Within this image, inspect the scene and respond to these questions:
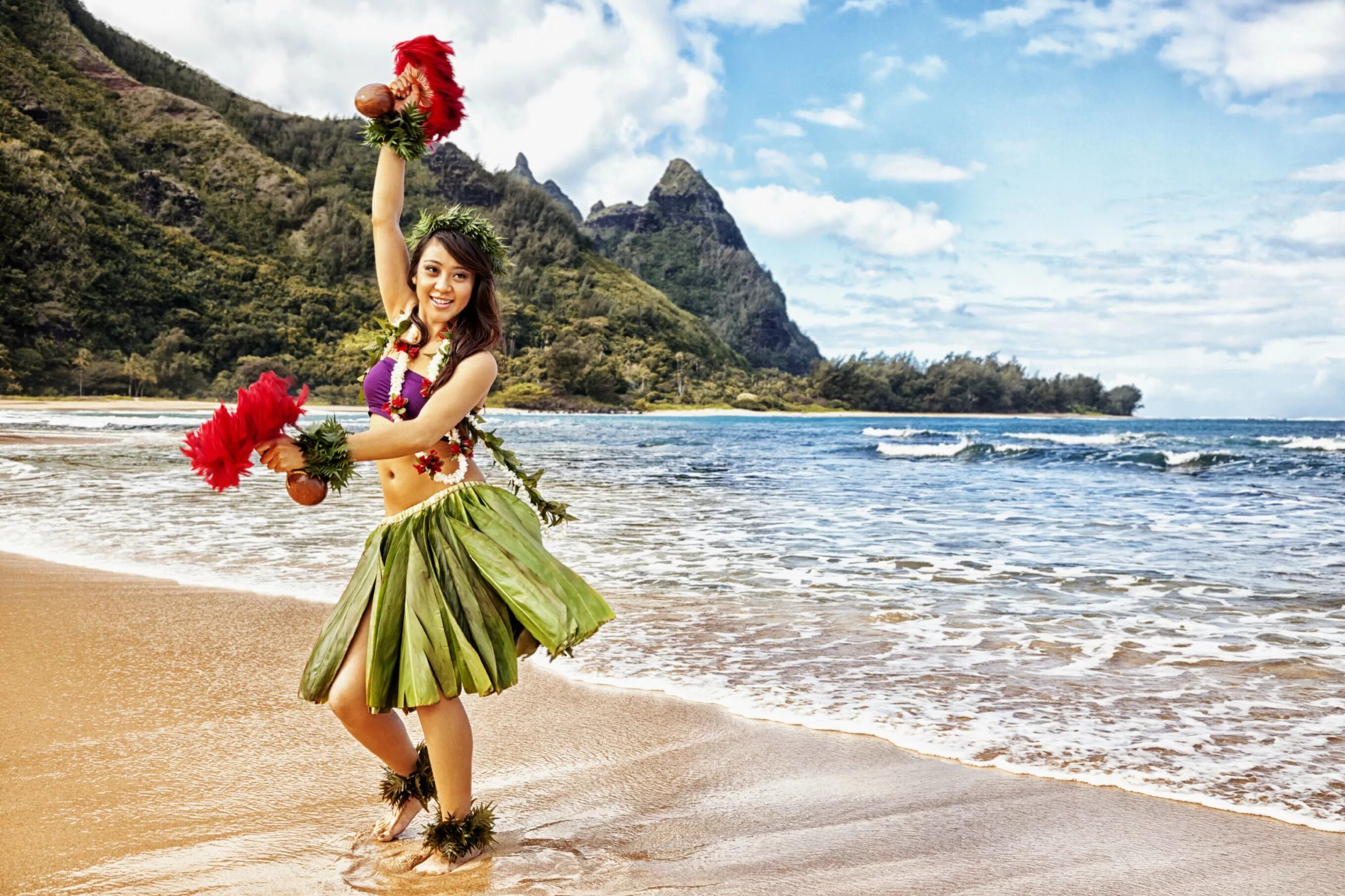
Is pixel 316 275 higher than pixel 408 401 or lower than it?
higher

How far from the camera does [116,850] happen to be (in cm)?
265

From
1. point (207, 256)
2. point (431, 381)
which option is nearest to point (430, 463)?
point (431, 381)

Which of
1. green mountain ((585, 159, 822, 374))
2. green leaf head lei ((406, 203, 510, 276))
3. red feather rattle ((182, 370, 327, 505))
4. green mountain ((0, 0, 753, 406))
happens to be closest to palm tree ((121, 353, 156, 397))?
green mountain ((0, 0, 753, 406))

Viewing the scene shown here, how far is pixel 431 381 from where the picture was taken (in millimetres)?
2582

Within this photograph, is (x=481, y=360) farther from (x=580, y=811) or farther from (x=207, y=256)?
(x=207, y=256)

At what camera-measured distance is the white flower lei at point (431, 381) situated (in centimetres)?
259

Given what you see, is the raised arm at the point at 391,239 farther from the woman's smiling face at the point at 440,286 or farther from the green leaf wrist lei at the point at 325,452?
the green leaf wrist lei at the point at 325,452

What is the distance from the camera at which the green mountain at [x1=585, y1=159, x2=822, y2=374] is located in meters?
182

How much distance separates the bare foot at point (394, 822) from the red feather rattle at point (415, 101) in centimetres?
186

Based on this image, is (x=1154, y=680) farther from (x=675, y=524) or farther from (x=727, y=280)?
(x=727, y=280)

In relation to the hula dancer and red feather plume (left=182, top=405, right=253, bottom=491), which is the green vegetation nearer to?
the hula dancer

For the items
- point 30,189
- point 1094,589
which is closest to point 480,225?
point 1094,589

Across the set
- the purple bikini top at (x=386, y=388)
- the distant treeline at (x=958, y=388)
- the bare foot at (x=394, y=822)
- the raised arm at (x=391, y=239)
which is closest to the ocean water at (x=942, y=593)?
the bare foot at (x=394, y=822)

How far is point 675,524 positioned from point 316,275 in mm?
92652
